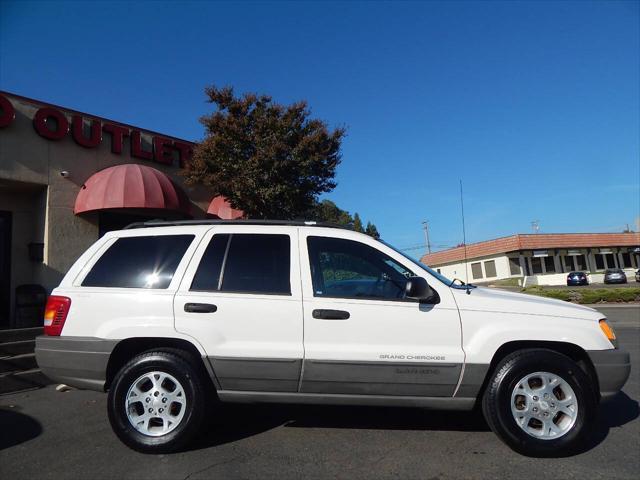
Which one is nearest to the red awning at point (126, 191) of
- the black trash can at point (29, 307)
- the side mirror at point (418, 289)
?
the black trash can at point (29, 307)

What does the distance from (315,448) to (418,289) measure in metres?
1.61

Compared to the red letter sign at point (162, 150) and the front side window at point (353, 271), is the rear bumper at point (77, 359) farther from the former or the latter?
the red letter sign at point (162, 150)

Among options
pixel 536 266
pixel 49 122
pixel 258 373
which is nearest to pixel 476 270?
pixel 536 266

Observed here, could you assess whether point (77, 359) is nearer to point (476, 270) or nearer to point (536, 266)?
point (536, 266)

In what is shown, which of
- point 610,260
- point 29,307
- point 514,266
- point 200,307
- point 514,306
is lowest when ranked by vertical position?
point 514,306

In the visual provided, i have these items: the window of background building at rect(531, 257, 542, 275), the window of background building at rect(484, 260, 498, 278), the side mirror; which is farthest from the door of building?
the window of background building at rect(531, 257, 542, 275)

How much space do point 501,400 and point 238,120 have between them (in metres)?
10.4

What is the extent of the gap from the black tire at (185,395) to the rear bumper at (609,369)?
3289 millimetres

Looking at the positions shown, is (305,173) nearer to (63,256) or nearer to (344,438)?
(63,256)

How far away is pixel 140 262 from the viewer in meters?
4.14

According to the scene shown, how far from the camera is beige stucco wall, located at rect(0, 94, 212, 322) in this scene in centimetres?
1012

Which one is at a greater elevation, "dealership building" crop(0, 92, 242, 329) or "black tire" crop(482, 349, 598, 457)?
"dealership building" crop(0, 92, 242, 329)

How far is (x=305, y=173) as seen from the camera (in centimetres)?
1223

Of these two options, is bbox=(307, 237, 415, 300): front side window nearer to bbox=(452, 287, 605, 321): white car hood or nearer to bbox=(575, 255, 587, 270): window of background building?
bbox=(452, 287, 605, 321): white car hood
